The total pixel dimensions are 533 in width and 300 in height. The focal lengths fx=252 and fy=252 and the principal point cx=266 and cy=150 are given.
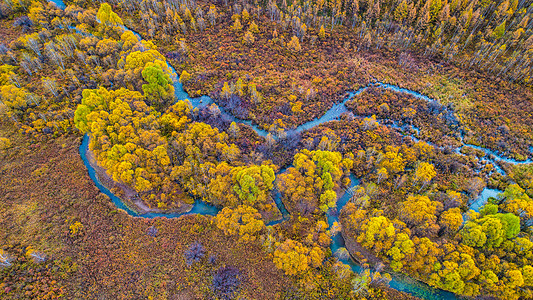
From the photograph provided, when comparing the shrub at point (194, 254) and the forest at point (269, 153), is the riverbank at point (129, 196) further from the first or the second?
the shrub at point (194, 254)

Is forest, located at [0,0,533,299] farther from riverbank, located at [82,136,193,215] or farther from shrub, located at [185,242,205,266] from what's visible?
shrub, located at [185,242,205,266]

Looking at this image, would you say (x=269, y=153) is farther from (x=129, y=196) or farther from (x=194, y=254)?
(x=129, y=196)

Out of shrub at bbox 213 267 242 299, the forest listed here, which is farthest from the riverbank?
shrub at bbox 213 267 242 299

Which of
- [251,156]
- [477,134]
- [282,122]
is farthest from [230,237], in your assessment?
[477,134]

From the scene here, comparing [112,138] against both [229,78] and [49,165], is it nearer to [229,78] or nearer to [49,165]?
[49,165]

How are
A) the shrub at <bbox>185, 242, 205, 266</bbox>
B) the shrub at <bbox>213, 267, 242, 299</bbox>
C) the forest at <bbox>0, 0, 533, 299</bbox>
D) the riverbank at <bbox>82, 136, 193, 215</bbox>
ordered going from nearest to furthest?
the shrub at <bbox>213, 267, 242, 299</bbox> < the forest at <bbox>0, 0, 533, 299</bbox> < the shrub at <bbox>185, 242, 205, 266</bbox> < the riverbank at <bbox>82, 136, 193, 215</bbox>

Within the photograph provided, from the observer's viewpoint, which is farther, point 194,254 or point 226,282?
point 194,254

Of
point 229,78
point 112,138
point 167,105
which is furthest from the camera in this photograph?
point 229,78

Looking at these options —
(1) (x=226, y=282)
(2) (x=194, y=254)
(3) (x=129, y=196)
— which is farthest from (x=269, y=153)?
(3) (x=129, y=196)
